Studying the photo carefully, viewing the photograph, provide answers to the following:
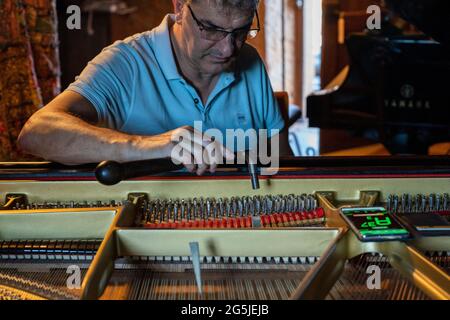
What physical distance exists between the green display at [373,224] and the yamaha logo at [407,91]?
8.99 feet

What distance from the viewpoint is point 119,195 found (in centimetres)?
155

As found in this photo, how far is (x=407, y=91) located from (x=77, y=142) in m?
2.90

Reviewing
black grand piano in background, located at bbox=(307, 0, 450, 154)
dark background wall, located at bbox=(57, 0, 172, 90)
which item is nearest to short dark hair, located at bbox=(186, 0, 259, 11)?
black grand piano in background, located at bbox=(307, 0, 450, 154)

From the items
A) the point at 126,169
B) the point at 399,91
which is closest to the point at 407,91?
the point at 399,91

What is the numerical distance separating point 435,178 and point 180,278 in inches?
31.0

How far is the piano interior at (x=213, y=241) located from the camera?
47.9 inches

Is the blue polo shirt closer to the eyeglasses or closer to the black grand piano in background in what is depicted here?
the eyeglasses

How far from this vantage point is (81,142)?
159cm

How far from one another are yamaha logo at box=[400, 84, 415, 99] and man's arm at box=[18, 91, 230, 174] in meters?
2.73

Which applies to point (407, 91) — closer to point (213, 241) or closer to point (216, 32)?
point (216, 32)

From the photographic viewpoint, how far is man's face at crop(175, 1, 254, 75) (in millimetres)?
1806

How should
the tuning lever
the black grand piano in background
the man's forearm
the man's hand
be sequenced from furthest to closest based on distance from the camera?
the black grand piano in background → the man's forearm → the man's hand → the tuning lever

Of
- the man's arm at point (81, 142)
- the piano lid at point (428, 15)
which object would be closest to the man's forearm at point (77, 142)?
the man's arm at point (81, 142)

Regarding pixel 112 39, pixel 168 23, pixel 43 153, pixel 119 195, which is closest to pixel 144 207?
pixel 119 195
